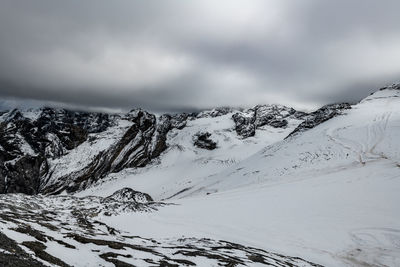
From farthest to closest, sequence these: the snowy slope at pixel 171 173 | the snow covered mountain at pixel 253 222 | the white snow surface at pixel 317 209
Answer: the snowy slope at pixel 171 173
the white snow surface at pixel 317 209
the snow covered mountain at pixel 253 222

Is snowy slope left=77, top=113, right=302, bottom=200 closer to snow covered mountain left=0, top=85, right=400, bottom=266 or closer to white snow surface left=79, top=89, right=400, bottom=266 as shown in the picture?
white snow surface left=79, top=89, right=400, bottom=266

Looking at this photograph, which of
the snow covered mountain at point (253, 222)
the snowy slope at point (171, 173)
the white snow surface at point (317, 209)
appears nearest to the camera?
the snow covered mountain at point (253, 222)

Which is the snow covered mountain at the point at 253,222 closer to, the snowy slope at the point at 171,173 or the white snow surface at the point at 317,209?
the white snow surface at the point at 317,209

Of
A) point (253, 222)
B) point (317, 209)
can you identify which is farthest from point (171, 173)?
point (253, 222)

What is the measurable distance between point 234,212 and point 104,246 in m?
26.0

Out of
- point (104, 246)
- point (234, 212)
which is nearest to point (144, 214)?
point (234, 212)

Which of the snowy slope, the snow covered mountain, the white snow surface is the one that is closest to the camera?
the snow covered mountain

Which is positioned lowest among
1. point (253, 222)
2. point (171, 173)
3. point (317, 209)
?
point (171, 173)

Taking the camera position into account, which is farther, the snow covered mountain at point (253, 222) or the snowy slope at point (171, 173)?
the snowy slope at point (171, 173)

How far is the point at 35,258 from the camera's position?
1509 centimetres

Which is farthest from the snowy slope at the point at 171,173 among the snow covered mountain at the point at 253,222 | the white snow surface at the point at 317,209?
the snow covered mountain at the point at 253,222

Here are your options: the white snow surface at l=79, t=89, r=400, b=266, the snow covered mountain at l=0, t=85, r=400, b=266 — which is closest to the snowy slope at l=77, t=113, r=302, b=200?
the white snow surface at l=79, t=89, r=400, b=266

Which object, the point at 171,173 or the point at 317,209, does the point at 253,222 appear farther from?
the point at 171,173

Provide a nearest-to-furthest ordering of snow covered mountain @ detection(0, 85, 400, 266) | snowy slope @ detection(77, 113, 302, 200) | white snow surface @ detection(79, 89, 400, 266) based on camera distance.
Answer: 1. snow covered mountain @ detection(0, 85, 400, 266)
2. white snow surface @ detection(79, 89, 400, 266)
3. snowy slope @ detection(77, 113, 302, 200)
